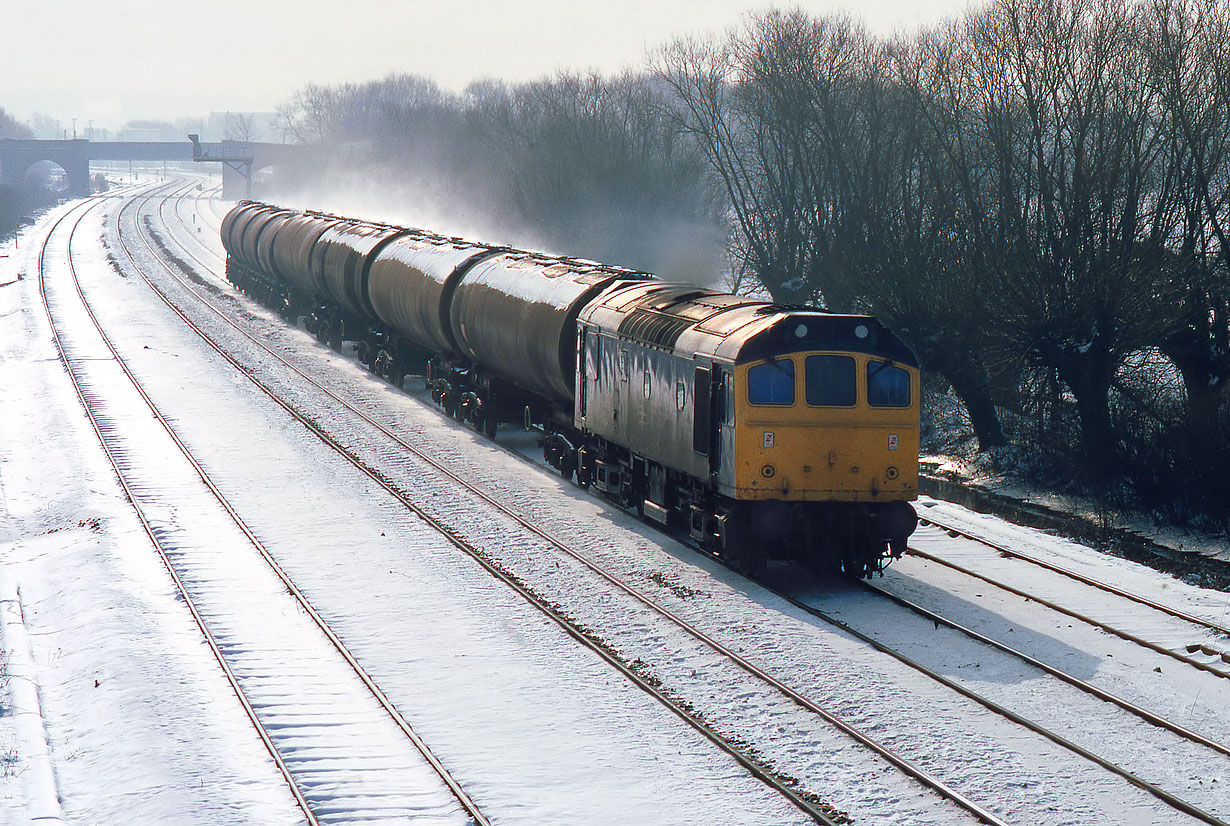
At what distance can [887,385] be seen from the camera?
15211 millimetres

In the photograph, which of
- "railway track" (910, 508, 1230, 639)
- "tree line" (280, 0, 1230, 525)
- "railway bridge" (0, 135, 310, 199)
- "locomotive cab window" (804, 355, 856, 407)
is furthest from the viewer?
"railway bridge" (0, 135, 310, 199)

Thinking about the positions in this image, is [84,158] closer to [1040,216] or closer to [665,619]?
[1040,216]

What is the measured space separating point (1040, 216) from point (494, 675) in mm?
18465

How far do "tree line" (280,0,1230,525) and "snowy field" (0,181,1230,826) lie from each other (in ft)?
20.9

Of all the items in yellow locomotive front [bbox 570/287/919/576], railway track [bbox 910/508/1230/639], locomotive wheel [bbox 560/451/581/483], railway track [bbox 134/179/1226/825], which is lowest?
railway track [bbox 910/508/1230/639]

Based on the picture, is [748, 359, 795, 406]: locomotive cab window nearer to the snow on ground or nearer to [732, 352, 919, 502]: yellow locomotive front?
[732, 352, 919, 502]: yellow locomotive front

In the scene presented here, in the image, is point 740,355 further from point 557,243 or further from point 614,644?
point 557,243

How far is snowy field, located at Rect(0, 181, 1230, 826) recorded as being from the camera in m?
9.80

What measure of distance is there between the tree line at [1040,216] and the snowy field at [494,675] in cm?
638

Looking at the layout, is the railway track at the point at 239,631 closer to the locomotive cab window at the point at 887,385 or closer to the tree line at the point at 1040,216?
the locomotive cab window at the point at 887,385

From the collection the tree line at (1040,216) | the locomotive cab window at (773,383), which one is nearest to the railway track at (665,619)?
the locomotive cab window at (773,383)

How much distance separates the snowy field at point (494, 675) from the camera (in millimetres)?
9797

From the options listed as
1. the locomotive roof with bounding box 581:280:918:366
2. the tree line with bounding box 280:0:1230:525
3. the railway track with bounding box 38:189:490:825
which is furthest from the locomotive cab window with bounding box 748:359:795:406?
the tree line with bounding box 280:0:1230:525

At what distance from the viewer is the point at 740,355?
15.0 m
